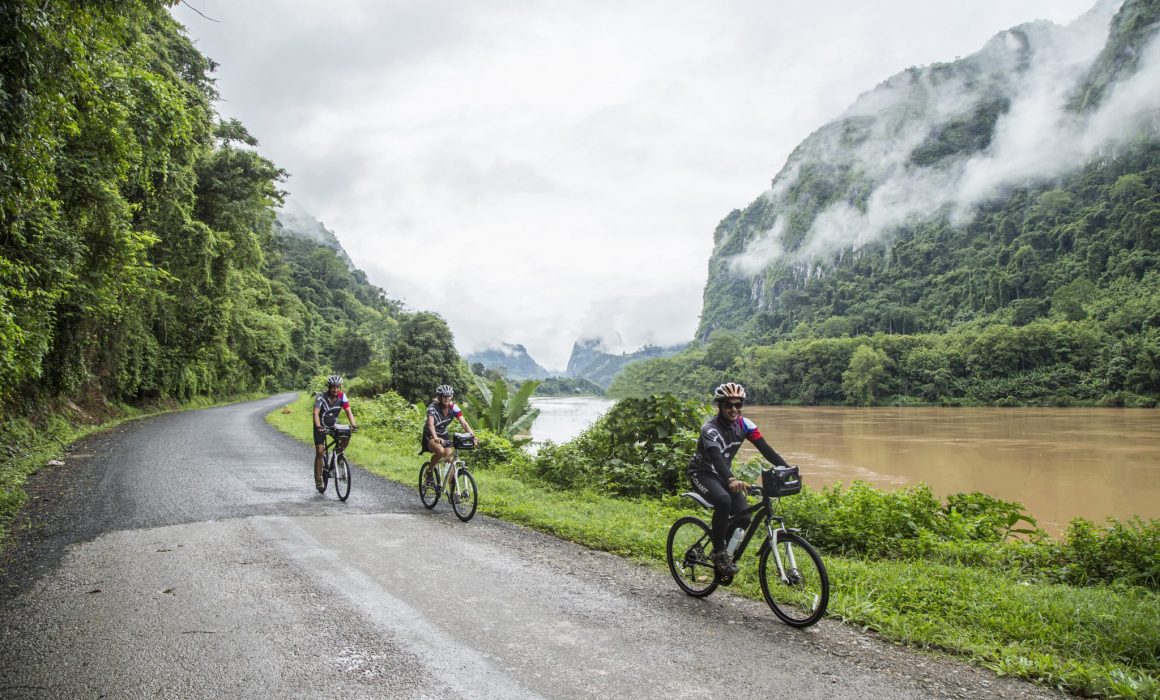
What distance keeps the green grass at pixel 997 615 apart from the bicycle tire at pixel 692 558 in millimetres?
340

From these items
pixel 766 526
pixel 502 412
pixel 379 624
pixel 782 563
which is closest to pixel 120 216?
pixel 502 412

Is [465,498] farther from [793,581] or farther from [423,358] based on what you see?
[423,358]

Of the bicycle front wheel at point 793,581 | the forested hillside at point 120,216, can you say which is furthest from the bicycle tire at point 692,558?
the forested hillside at point 120,216

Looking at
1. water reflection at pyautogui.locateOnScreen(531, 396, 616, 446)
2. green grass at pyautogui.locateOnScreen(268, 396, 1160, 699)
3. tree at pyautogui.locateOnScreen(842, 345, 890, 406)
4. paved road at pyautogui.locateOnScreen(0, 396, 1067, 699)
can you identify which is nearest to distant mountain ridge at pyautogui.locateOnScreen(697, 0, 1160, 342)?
tree at pyautogui.locateOnScreen(842, 345, 890, 406)

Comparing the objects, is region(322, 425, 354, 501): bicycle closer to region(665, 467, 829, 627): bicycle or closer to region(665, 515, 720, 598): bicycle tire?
region(665, 515, 720, 598): bicycle tire

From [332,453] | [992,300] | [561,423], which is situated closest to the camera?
[332,453]

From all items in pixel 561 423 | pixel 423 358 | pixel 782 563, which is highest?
pixel 423 358

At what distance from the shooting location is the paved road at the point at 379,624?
10.9ft

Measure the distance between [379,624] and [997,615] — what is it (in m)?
4.48

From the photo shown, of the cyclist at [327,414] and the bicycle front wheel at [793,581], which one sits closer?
the bicycle front wheel at [793,581]

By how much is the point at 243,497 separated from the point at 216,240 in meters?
16.9

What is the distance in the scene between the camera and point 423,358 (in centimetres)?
3316

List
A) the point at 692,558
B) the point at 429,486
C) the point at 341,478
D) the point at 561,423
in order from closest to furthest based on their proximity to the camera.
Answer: the point at 692,558, the point at 429,486, the point at 341,478, the point at 561,423

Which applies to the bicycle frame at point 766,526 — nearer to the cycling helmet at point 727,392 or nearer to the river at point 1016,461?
the cycling helmet at point 727,392
